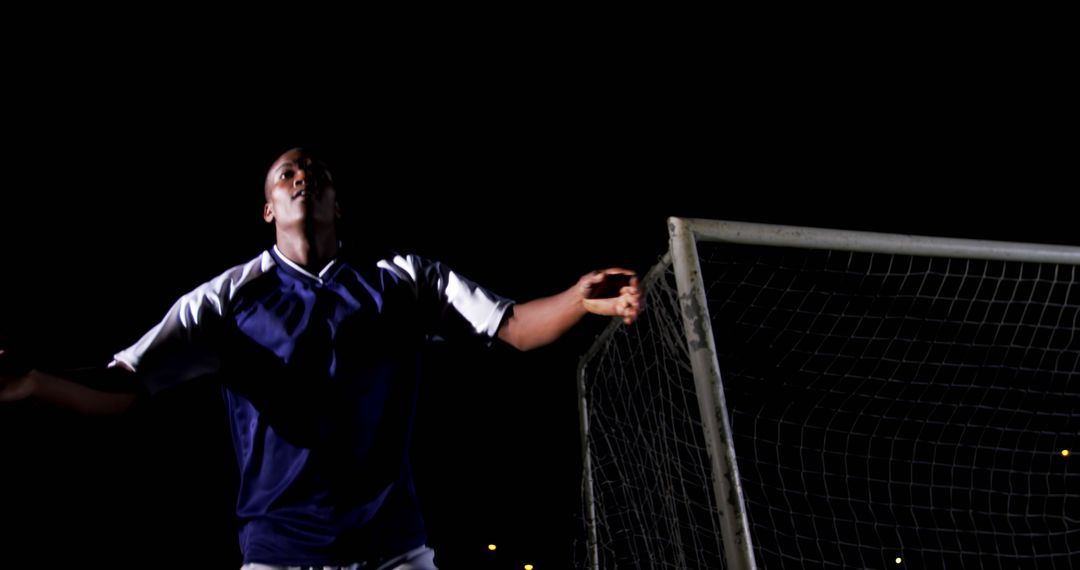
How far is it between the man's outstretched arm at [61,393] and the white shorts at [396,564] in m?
0.54

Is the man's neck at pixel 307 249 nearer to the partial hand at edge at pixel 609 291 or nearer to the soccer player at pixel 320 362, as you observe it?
the soccer player at pixel 320 362

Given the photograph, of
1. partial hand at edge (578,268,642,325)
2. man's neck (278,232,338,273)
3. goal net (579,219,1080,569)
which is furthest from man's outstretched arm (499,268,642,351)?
man's neck (278,232,338,273)

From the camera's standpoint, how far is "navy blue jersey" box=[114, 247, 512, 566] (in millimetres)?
1839

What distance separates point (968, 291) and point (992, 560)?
6476 millimetres

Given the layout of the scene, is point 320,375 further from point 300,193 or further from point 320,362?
point 300,193

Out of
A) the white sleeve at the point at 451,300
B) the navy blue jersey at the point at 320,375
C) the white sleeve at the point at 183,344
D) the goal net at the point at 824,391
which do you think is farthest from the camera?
the goal net at the point at 824,391

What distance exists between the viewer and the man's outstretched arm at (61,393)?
1.74m

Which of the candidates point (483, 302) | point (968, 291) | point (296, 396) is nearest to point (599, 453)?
point (483, 302)

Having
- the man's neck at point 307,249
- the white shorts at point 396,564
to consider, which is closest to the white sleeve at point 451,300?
the man's neck at point 307,249

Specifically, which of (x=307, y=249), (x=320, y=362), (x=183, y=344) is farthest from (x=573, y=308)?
(x=183, y=344)

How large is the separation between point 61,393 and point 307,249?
28.0 inches

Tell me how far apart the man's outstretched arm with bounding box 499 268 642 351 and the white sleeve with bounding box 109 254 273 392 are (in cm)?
79

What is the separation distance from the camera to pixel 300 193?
226cm

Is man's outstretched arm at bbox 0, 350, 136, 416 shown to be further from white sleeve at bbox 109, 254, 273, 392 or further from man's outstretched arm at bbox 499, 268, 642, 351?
man's outstretched arm at bbox 499, 268, 642, 351
